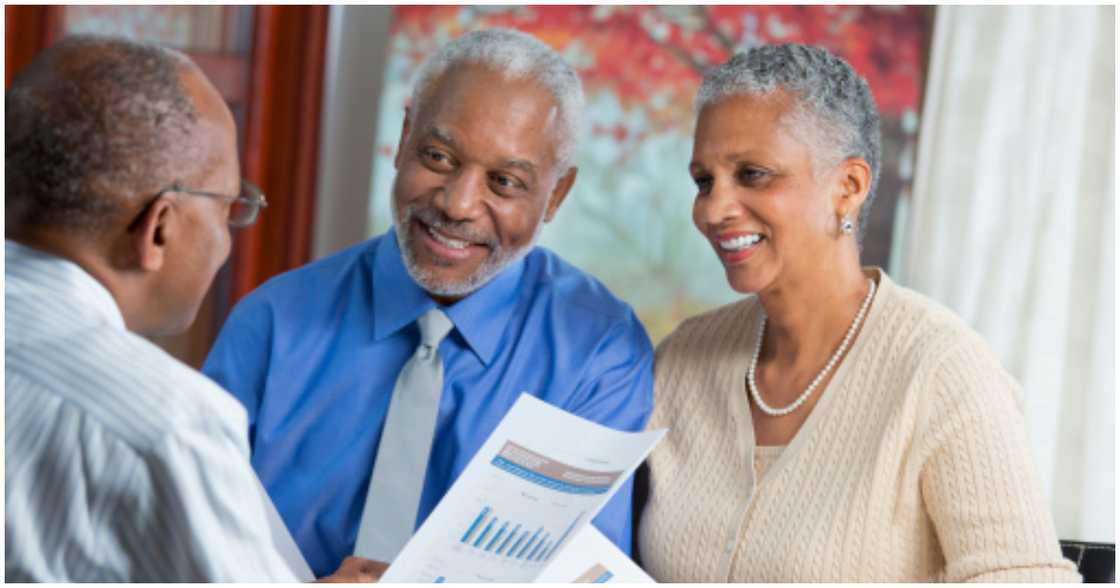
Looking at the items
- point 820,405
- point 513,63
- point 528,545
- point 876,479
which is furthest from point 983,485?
point 513,63

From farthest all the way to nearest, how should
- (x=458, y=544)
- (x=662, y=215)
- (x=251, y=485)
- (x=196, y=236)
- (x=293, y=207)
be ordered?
(x=293, y=207)
(x=662, y=215)
(x=458, y=544)
(x=196, y=236)
(x=251, y=485)

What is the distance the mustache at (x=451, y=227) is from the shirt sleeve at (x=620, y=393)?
22cm

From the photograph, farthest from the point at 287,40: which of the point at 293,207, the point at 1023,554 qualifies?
the point at 1023,554

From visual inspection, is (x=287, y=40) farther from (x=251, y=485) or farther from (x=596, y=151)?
(x=251, y=485)

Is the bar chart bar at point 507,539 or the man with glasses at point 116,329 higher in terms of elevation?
the man with glasses at point 116,329

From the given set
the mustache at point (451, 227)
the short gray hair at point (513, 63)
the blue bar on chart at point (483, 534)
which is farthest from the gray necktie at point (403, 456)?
the short gray hair at point (513, 63)

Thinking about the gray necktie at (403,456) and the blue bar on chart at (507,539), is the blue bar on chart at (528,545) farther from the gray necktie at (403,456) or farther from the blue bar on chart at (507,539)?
the gray necktie at (403,456)

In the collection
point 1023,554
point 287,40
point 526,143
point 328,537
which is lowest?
point 328,537

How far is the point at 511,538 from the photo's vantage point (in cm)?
154

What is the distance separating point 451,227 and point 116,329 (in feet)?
2.58

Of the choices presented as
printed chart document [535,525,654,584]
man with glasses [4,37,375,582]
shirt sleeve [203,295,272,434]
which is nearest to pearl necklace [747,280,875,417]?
printed chart document [535,525,654,584]

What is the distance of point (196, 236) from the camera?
1246 millimetres

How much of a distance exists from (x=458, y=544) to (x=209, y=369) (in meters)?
→ 0.57

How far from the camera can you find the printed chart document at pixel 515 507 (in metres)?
1.51
